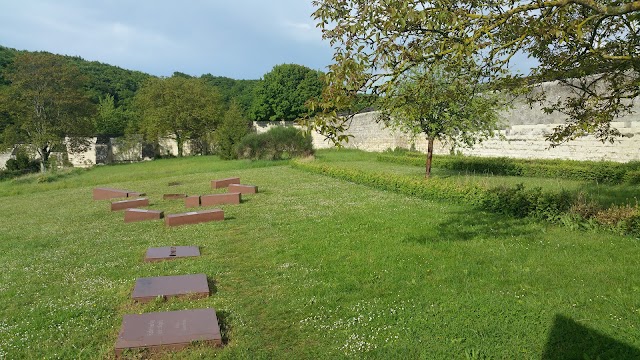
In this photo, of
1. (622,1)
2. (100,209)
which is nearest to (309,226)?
(622,1)

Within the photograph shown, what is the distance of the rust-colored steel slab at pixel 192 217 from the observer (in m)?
9.81

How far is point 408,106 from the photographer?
5.67 metres

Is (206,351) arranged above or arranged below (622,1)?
below

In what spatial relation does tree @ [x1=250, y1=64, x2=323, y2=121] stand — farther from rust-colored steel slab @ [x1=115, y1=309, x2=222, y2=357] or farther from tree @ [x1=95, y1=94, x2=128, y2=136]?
rust-colored steel slab @ [x1=115, y1=309, x2=222, y2=357]

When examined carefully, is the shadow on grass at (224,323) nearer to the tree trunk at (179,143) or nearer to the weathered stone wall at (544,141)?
the weathered stone wall at (544,141)

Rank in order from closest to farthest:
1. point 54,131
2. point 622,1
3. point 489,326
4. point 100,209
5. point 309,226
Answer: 1. point 489,326
2. point 622,1
3. point 309,226
4. point 100,209
5. point 54,131

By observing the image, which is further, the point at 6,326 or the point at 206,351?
the point at 6,326

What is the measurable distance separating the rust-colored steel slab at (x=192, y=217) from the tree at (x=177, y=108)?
34.9m

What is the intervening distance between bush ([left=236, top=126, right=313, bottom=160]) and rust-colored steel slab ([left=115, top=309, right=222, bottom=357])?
25.2 m

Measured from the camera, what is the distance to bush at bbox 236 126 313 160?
29.4 meters

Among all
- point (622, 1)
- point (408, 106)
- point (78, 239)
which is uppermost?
point (622, 1)

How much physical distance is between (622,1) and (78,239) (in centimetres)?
981

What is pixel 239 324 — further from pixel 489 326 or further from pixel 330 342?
pixel 489 326

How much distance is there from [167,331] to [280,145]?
84.3 ft
